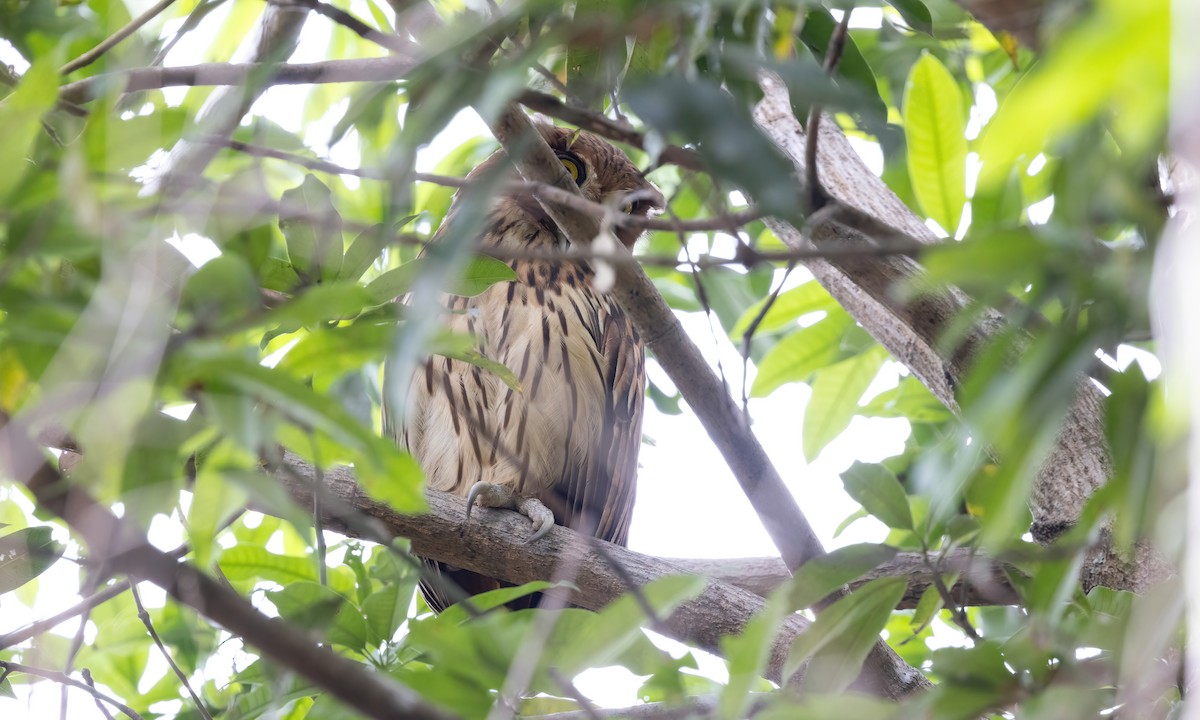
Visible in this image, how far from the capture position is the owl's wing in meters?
2.56

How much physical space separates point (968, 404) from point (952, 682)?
0.90 feet

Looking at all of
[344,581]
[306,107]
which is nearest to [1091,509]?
[344,581]

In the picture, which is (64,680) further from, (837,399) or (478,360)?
(837,399)

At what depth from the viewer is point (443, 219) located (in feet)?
8.61

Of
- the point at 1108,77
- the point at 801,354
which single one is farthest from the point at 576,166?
the point at 1108,77

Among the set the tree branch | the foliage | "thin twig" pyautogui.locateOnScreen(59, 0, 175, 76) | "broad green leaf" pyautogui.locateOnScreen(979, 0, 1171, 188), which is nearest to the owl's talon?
the tree branch

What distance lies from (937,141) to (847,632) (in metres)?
1.00

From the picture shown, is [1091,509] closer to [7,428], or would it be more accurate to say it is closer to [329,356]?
[329,356]

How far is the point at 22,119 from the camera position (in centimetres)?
73

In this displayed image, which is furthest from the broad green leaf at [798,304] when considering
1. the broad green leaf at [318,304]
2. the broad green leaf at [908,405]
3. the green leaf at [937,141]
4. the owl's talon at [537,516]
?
the broad green leaf at [318,304]

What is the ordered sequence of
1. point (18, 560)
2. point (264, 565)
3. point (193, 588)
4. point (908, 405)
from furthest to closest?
point (908, 405), point (264, 565), point (18, 560), point (193, 588)

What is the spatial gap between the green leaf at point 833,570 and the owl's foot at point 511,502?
36.6 inches

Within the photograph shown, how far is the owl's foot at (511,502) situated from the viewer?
1.94m

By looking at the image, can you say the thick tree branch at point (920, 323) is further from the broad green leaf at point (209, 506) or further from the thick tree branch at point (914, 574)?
the broad green leaf at point (209, 506)
